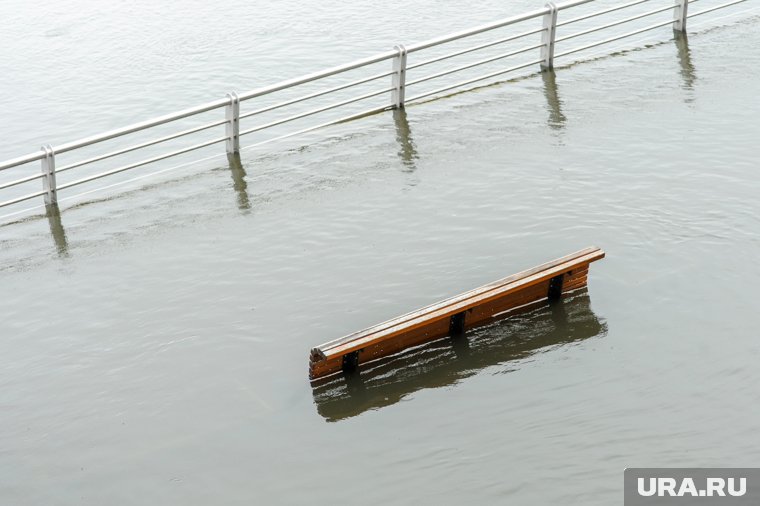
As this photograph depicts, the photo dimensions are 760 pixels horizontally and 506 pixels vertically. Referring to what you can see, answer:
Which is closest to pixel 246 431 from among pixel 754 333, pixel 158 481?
pixel 158 481

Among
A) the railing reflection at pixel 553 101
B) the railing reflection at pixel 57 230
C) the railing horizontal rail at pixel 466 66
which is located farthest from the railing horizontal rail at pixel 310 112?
the railing reflection at pixel 57 230

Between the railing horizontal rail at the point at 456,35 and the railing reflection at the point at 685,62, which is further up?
the railing horizontal rail at the point at 456,35

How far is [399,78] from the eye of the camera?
17.8 meters

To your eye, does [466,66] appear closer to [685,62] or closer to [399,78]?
[399,78]

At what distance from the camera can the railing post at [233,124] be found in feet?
53.4

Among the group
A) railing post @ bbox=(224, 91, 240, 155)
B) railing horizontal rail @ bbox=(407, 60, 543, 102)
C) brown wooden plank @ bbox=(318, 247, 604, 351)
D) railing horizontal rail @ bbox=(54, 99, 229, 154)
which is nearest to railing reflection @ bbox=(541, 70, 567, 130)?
railing horizontal rail @ bbox=(407, 60, 543, 102)

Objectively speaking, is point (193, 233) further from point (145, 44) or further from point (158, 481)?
point (145, 44)

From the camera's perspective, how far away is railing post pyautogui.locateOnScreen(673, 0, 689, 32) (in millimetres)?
20672

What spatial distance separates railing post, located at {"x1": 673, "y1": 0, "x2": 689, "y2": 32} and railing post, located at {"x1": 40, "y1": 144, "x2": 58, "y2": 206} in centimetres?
1177

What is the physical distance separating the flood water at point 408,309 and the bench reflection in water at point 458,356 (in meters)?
0.03

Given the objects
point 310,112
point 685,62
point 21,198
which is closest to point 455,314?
point 310,112

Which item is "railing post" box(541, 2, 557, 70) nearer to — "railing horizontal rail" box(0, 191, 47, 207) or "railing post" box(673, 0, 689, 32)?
"railing post" box(673, 0, 689, 32)

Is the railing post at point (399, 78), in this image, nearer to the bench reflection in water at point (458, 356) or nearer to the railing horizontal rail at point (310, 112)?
the railing horizontal rail at point (310, 112)

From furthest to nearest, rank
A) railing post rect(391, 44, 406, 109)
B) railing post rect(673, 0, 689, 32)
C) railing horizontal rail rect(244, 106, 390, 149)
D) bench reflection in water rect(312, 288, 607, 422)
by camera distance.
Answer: railing post rect(673, 0, 689, 32) < railing post rect(391, 44, 406, 109) < railing horizontal rail rect(244, 106, 390, 149) < bench reflection in water rect(312, 288, 607, 422)
